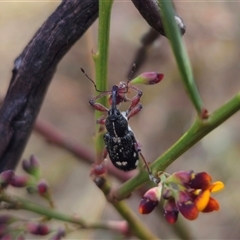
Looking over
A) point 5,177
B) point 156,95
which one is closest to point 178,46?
point 5,177

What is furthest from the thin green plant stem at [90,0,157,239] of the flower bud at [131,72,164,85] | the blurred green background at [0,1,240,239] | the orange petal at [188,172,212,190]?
the blurred green background at [0,1,240,239]

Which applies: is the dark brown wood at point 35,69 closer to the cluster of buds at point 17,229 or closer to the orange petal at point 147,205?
the cluster of buds at point 17,229

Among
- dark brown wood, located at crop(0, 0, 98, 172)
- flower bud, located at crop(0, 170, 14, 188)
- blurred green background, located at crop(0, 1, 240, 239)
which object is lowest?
blurred green background, located at crop(0, 1, 240, 239)

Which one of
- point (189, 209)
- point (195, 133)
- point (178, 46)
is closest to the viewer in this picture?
point (178, 46)

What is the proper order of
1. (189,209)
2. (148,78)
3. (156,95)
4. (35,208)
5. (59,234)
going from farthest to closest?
(156,95), (59,234), (35,208), (148,78), (189,209)

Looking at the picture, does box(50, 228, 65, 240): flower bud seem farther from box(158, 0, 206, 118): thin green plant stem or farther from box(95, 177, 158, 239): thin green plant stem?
box(158, 0, 206, 118): thin green plant stem

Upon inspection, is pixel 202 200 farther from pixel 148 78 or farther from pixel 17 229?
pixel 17 229
